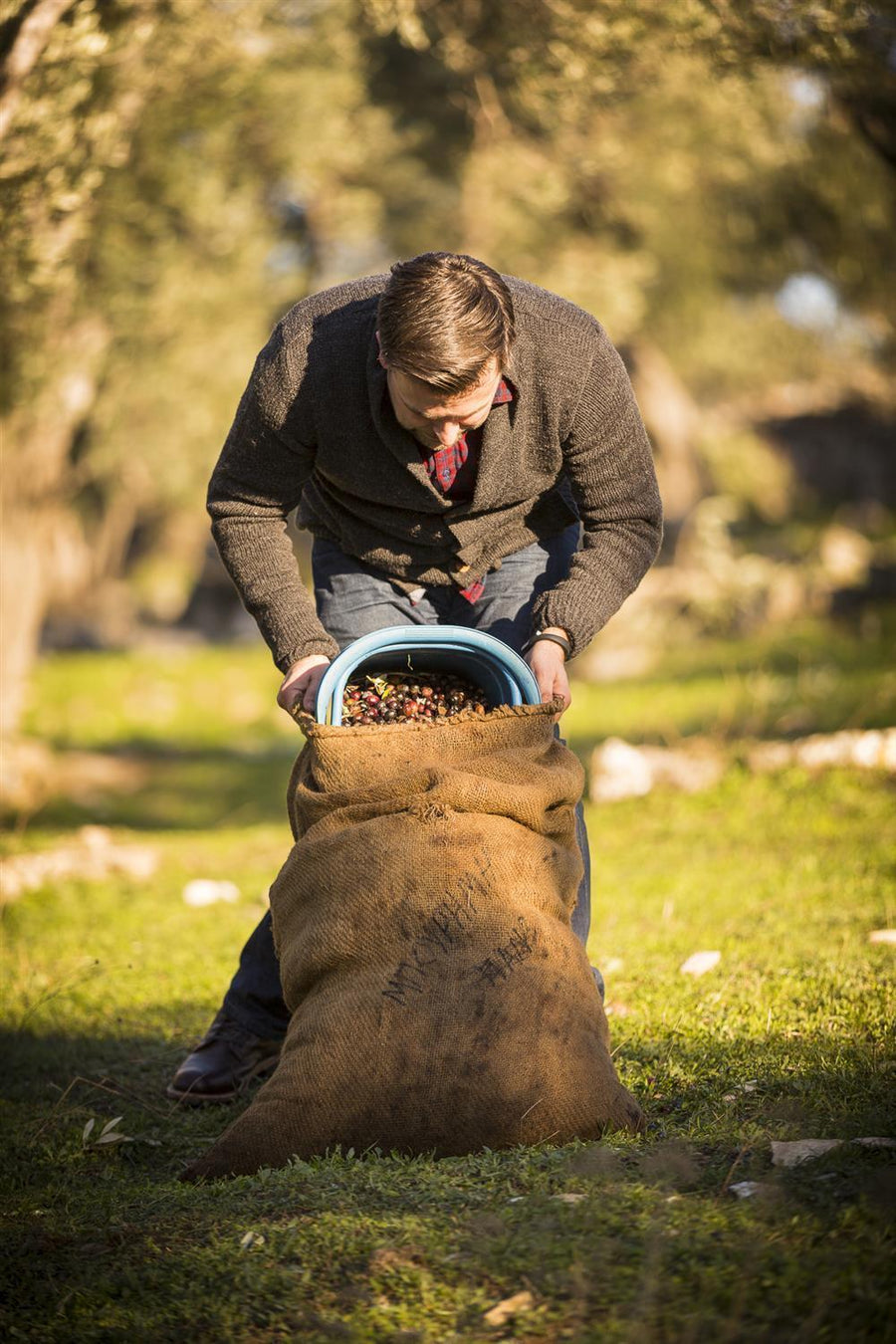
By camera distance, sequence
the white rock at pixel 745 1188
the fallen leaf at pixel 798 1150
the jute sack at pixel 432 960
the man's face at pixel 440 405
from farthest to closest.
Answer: the man's face at pixel 440 405 → the jute sack at pixel 432 960 → the fallen leaf at pixel 798 1150 → the white rock at pixel 745 1188

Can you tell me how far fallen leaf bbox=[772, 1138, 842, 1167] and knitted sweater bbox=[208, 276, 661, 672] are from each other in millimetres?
1465

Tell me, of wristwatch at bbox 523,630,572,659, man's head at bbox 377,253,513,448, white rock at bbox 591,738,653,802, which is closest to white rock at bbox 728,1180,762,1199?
wristwatch at bbox 523,630,572,659

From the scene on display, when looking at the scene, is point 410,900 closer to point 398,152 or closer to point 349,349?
point 349,349

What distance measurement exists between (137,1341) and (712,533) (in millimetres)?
13410

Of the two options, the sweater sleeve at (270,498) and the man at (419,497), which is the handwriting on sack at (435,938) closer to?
the man at (419,497)

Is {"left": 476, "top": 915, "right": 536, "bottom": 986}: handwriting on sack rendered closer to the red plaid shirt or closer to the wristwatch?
the wristwatch

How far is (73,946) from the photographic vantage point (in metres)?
6.23

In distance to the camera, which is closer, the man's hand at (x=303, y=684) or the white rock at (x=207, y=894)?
the man's hand at (x=303, y=684)

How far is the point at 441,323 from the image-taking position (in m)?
3.18

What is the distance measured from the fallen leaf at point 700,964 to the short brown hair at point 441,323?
242 cm

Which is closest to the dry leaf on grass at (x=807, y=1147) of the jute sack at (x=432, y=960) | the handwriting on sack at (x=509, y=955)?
the jute sack at (x=432, y=960)

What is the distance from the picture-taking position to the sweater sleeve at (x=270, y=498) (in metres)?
3.70

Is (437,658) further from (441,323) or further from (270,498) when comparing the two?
(441,323)

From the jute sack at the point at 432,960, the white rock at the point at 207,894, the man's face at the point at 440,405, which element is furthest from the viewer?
the white rock at the point at 207,894
